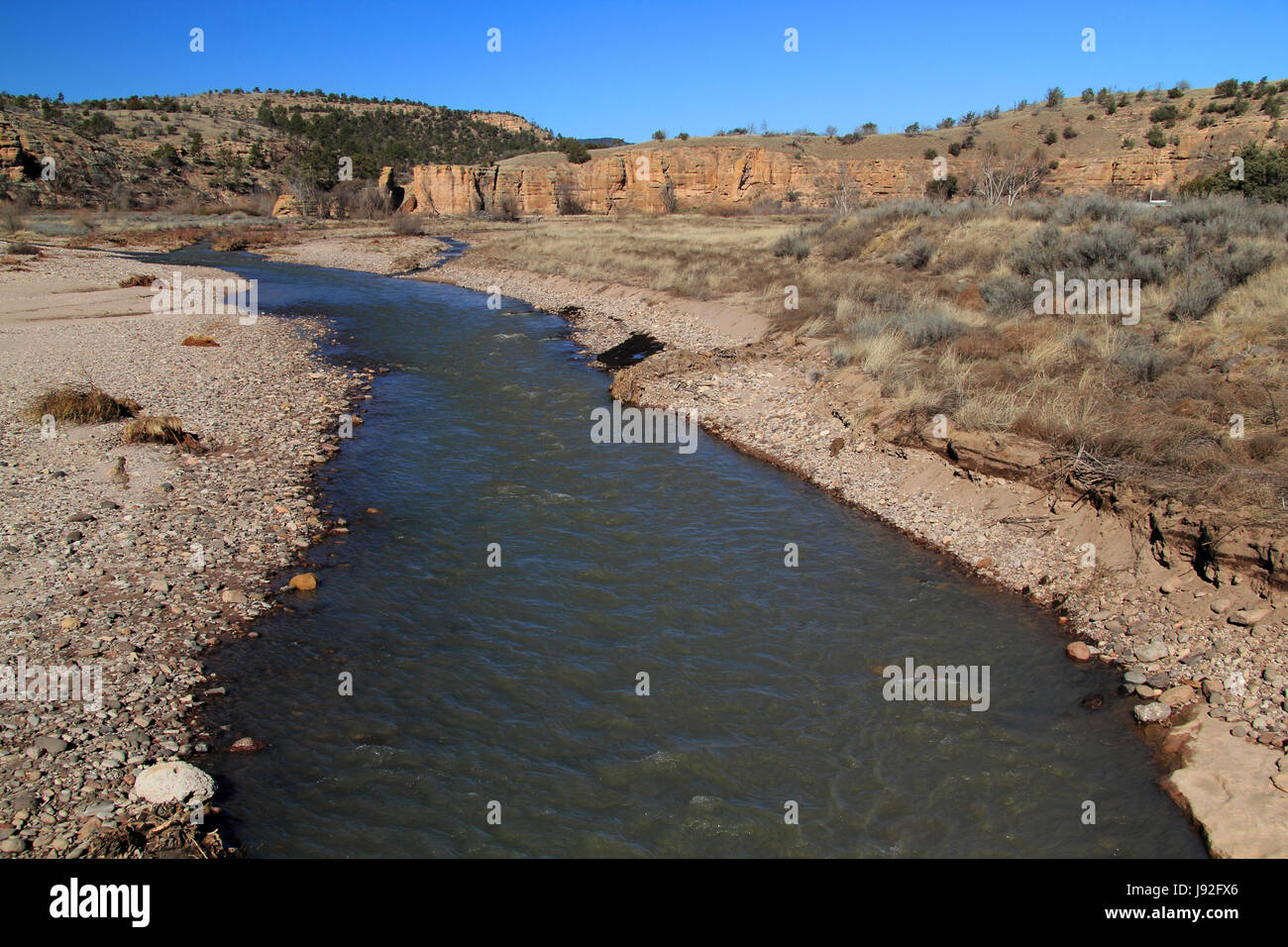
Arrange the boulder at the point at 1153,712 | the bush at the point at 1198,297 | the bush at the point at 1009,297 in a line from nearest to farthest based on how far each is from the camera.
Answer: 1. the boulder at the point at 1153,712
2. the bush at the point at 1198,297
3. the bush at the point at 1009,297

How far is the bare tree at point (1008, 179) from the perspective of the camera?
33.8 metres

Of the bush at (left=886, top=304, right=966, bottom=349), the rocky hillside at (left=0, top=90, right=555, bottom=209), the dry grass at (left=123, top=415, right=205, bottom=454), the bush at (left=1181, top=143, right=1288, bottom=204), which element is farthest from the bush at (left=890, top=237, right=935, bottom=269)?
the rocky hillside at (left=0, top=90, right=555, bottom=209)

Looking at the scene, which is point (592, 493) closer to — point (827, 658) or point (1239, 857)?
point (827, 658)

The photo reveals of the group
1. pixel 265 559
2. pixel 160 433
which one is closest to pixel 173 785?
pixel 265 559

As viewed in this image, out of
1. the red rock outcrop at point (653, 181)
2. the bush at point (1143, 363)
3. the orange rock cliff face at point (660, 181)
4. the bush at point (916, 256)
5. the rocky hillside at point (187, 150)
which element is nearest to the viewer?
the bush at point (1143, 363)

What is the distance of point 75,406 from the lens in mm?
12578

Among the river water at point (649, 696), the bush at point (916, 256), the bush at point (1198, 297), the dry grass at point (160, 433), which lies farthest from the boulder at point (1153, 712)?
the bush at point (916, 256)

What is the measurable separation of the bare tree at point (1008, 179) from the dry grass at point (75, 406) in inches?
1237

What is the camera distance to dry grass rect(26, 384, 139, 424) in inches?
493

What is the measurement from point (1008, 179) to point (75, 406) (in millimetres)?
38469

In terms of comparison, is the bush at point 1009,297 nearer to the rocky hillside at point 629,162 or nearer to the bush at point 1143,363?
the bush at point 1143,363
